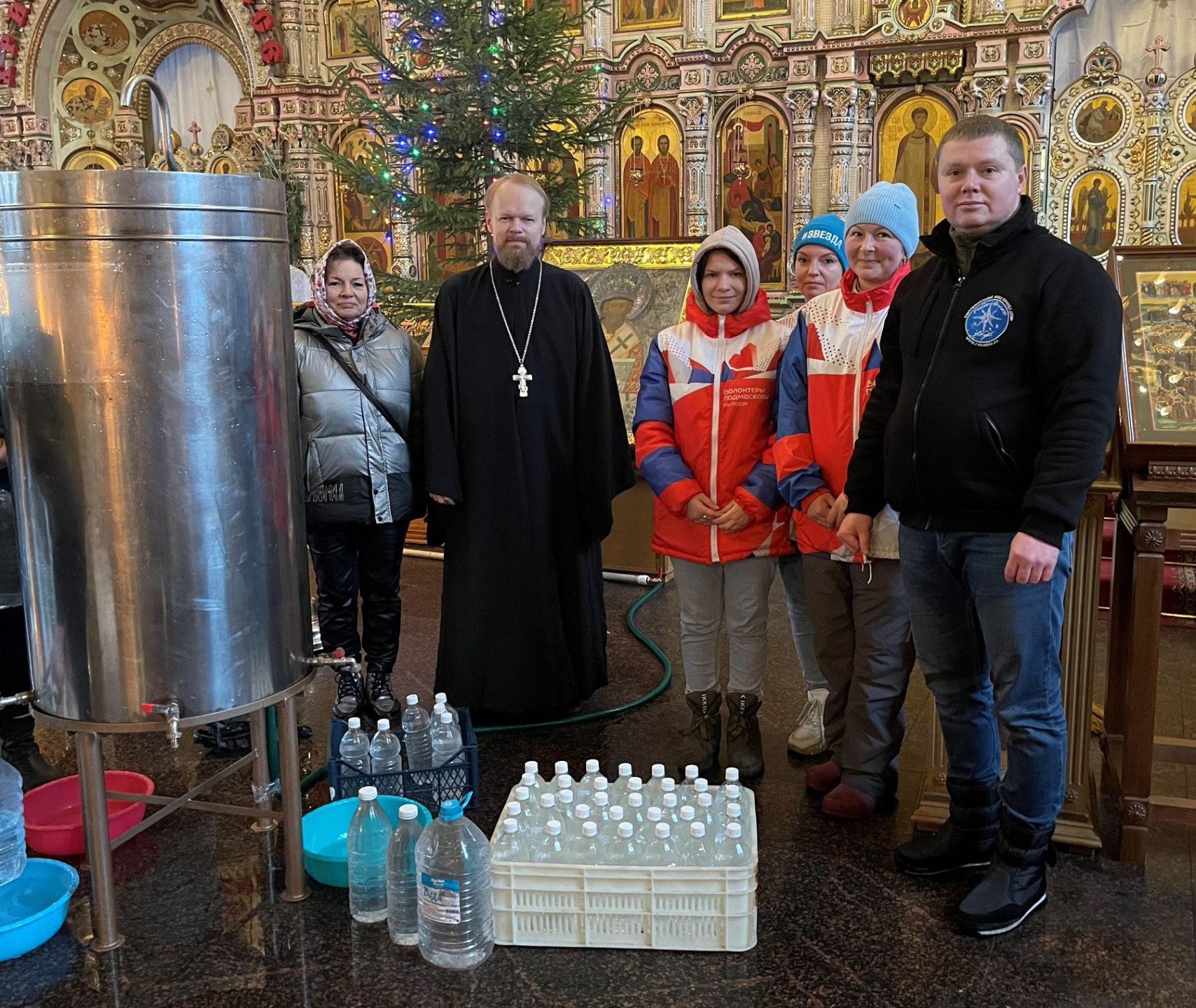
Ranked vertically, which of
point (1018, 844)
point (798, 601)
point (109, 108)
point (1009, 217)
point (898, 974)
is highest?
point (109, 108)

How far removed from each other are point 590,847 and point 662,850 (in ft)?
0.53

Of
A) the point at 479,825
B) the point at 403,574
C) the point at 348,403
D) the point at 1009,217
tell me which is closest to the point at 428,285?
the point at 403,574

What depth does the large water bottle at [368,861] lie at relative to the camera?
2.62m

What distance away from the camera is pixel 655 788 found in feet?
8.89

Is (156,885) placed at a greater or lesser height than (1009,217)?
lesser

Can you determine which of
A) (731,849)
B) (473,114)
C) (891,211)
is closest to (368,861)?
(731,849)

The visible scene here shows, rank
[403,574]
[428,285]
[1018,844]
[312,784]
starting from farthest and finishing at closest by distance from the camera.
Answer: [428,285] → [403,574] → [312,784] → [1018,844]

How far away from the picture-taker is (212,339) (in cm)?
234

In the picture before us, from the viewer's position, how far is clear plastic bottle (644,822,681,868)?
96.8 inches

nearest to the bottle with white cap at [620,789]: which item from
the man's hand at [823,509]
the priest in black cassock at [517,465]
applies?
the man's hand at [823,509]

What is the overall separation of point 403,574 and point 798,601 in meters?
2.98

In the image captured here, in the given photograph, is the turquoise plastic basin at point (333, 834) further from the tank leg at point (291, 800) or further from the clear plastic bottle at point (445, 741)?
the clear plastic bottle at point (445, 741)

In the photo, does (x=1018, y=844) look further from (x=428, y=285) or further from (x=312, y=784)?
(x=428, y=285)

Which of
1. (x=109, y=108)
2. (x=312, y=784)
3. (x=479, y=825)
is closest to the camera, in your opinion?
(x=479, y=825)
